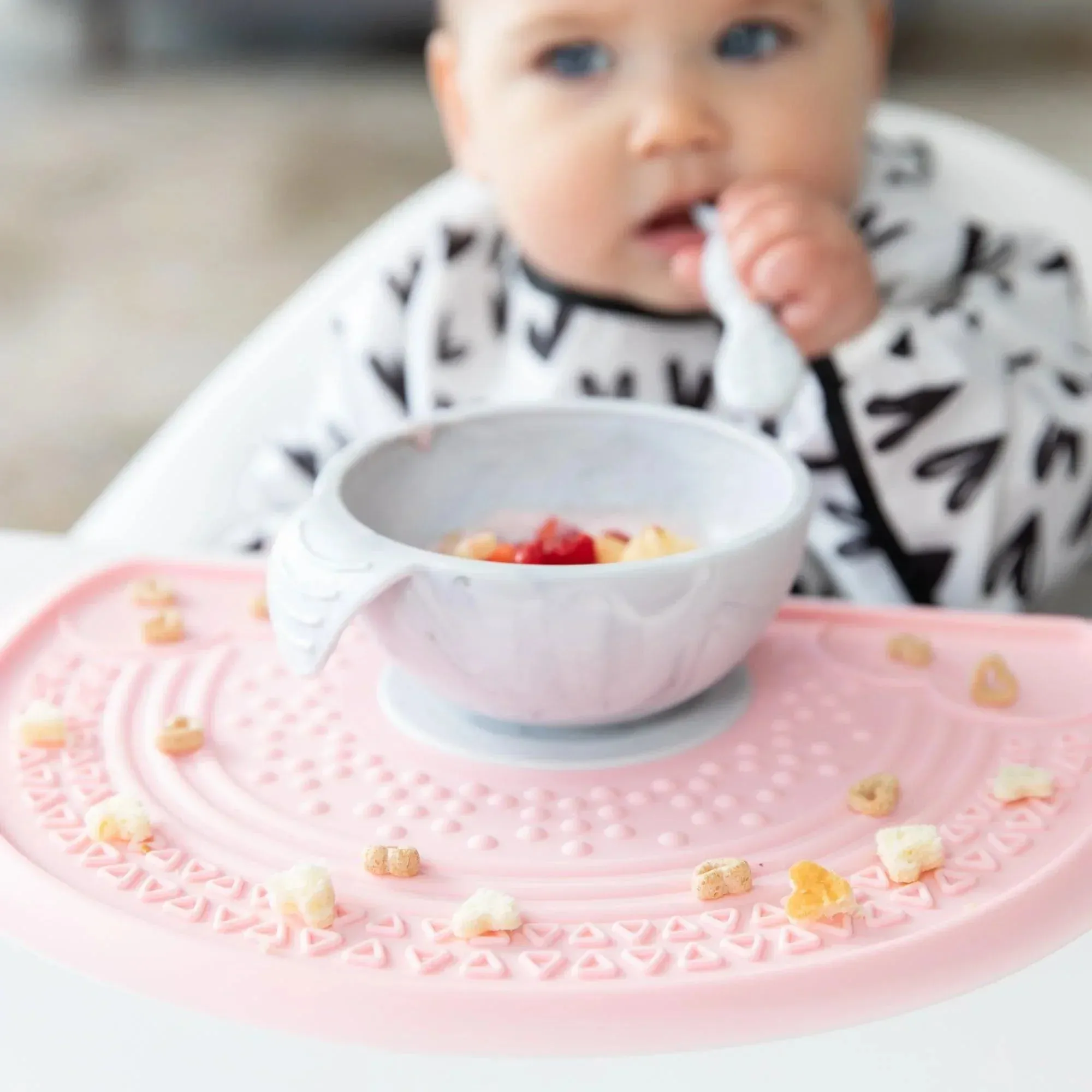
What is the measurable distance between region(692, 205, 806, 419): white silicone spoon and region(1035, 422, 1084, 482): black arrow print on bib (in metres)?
0.17

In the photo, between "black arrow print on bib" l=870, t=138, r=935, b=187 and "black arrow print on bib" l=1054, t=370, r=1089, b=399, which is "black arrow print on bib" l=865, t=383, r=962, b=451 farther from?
"black arrow print on bib" l=870, t=138, r=935, b=187

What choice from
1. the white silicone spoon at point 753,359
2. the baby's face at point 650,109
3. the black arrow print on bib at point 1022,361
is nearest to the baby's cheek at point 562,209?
the baby's face at point 650,109

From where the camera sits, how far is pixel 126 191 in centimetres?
293

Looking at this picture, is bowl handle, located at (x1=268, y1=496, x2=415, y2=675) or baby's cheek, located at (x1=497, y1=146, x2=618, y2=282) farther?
baby's cheek, located at (x1=497, y1=146, x2=618, y2=282)

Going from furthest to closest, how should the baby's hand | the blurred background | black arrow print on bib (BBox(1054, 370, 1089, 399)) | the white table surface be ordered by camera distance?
the blurred background → black arrow print on bib (BBox(1054, 370, 1089, 399)) → the baby's hand → the white table surface

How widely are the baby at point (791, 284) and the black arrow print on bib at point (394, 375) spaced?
0.09 ft

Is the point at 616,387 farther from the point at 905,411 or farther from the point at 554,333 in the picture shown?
the point at 905,411

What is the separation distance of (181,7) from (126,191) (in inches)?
57.1

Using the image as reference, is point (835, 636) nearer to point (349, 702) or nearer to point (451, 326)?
point (349, 702)

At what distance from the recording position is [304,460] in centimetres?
87

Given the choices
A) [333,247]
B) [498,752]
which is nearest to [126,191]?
[333,247]

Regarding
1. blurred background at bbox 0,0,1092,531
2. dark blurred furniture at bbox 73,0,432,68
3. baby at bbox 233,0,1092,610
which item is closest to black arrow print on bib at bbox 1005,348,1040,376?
baby at bbox 233,0,1092,610

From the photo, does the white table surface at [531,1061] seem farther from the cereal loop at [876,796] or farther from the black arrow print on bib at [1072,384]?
the black arrow print on bib at [1072,384]

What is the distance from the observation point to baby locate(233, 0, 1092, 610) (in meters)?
0.70
